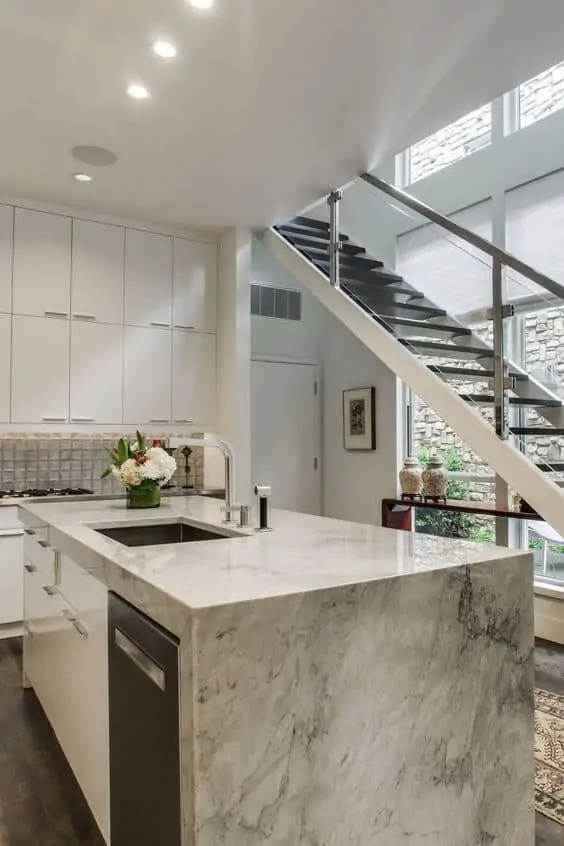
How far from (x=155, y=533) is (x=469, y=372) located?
6.15 ft

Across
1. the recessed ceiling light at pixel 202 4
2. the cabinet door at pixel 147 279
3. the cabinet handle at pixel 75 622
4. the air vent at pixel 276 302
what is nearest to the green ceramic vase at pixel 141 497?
the cabinet handle at pixel 75 622

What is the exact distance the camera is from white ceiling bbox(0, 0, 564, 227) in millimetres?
2438

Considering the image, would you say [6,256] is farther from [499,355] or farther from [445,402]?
[499,355]

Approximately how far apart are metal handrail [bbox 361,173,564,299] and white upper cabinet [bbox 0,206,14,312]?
241 cm

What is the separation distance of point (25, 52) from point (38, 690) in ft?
9.23

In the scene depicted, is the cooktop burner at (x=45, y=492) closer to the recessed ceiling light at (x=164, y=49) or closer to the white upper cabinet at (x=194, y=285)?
the white upper cabinet at (x=194, y=285)

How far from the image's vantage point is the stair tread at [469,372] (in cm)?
309

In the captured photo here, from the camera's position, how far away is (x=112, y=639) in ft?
5.14

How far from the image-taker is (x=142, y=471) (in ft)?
9.02

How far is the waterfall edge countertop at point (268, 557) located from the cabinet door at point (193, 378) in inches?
99.1

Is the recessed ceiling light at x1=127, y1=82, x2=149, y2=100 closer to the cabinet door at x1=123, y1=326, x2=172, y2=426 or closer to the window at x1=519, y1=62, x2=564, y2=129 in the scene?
the cabinet door at x1=123, y1=326, x2=172, y2=426

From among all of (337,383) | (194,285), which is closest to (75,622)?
(194,285)

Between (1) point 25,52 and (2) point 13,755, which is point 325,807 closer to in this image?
(2) point 13,755

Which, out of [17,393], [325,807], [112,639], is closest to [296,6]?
[112,639]
